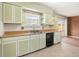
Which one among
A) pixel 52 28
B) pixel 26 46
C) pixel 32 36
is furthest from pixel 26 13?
A: pixel 52 28

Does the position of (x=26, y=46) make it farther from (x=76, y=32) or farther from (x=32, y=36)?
(x=76, y=32)

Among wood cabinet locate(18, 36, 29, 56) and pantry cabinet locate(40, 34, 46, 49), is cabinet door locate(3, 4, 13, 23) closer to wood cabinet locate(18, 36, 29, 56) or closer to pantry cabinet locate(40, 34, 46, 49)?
wood cabinet locate(18, 36, 29, 56)

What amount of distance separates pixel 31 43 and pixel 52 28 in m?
3.17

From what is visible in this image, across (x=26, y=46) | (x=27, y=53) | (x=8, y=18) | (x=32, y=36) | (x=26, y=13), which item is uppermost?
(x=26, y=13)

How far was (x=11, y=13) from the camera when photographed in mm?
3990

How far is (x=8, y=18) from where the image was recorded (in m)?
3.89

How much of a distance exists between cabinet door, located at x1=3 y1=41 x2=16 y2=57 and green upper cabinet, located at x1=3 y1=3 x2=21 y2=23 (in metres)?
0.89

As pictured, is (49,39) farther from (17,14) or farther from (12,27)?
(17,14)

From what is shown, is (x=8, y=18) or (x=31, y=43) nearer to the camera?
(x=8, y=18)

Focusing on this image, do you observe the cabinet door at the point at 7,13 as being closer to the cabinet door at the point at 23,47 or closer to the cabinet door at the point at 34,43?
the cabinet door at the point at 23,47

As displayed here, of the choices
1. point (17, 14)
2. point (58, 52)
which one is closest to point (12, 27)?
point (17, 14)

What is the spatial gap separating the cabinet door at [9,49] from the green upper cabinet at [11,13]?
890 mm

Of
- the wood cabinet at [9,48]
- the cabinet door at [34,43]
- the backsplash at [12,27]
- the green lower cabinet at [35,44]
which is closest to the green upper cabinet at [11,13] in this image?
the backsplash at [12,27]

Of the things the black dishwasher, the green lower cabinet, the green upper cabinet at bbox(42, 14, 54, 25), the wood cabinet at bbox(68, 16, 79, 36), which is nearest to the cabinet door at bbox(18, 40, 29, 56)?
the green lower cabinet
